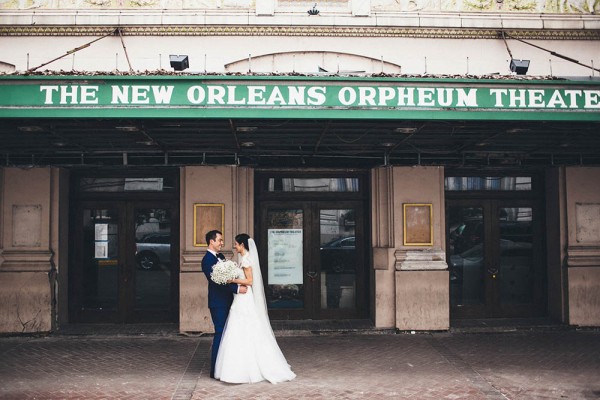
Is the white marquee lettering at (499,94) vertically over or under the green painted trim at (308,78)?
under

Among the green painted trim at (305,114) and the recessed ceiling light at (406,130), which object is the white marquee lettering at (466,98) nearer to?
the green painted trim at (305,114)

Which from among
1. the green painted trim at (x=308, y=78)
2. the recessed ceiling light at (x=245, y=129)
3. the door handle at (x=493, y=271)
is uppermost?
the green painted trim at (x=308, y=78)

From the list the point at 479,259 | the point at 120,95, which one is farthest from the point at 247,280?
the point at 479,259

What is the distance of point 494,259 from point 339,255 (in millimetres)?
3169

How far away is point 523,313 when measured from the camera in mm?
11797

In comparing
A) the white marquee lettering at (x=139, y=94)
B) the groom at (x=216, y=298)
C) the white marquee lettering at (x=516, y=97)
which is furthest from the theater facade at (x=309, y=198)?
the white marquee lettering at (x=139, y=94)

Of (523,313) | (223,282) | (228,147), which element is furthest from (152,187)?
(523,313)

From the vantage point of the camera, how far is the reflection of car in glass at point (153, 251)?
37.4 ft

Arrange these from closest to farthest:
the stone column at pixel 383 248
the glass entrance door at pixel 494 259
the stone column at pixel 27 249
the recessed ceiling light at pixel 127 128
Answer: the recessed ceiling light at pixel 127 128
the stone column at pixel 27 249
the stone column at pixel 383 248
the glass entrance door at pixel 494 259

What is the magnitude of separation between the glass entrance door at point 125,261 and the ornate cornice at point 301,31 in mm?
3344

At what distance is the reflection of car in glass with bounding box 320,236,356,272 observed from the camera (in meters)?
11.6

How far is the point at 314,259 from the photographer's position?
1156 centimetres

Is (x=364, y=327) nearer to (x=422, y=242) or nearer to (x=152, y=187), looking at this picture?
(x=422, y=242)

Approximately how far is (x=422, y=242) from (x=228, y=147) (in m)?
4.09
